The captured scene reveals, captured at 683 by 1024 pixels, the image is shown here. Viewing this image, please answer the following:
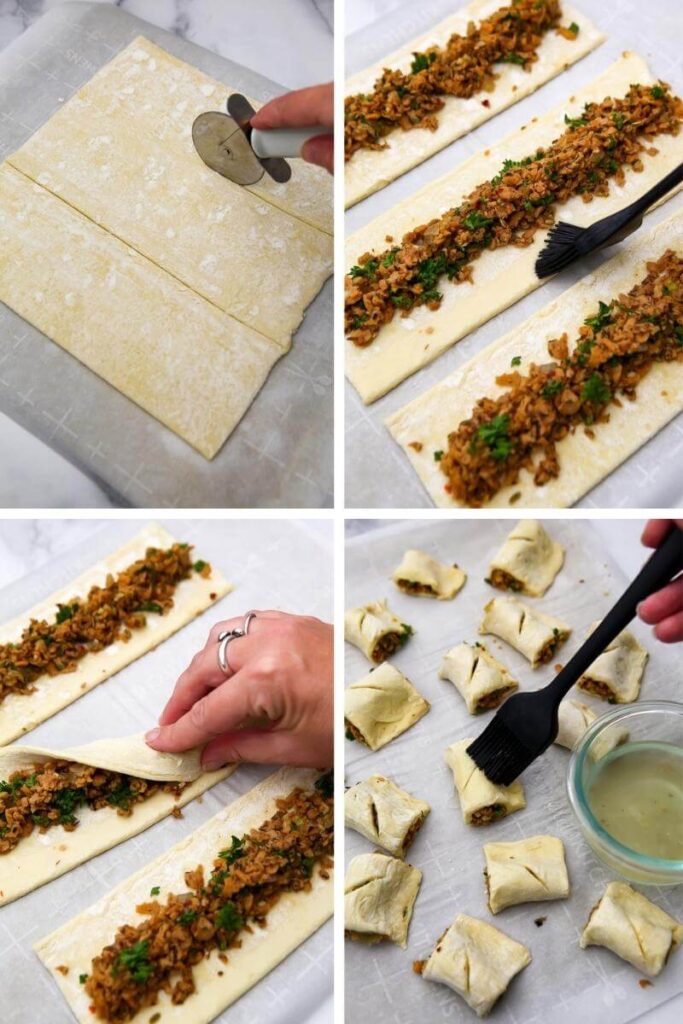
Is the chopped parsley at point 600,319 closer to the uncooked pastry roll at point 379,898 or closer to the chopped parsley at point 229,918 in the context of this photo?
the uncooked pastry roll at point 379,898

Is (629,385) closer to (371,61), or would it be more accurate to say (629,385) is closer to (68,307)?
(371,61)

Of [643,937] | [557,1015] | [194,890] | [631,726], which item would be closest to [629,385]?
[631,726]

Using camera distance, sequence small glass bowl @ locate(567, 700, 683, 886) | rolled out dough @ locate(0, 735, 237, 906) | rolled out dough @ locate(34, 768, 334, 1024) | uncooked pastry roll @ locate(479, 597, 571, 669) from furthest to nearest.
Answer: uncooked pastry roll @ locate(479, 597, 571, 669) → rolled out dough @ locate(0, 735, 237, 906) → rolled out dough @ locate(34, 768, 334, 1024) → small glass bowl @ locate(567, 700, 683, 886)

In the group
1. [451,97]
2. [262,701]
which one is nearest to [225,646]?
[262,701]

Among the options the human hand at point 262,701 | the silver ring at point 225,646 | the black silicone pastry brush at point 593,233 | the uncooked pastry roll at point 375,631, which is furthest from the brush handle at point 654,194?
the silver ring at point 225,646

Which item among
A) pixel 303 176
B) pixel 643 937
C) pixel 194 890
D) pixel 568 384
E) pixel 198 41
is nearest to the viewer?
pixel 643 937

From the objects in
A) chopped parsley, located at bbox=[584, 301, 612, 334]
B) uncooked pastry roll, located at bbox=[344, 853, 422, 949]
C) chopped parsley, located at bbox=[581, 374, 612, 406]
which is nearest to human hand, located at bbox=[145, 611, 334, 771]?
uncooked pastry roll, located at bbox=[344, 853, 422, 949]

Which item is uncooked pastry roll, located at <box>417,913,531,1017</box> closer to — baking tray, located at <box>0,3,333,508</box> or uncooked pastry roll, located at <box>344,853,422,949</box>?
uncooked pastry roll, located at <box>344,853,422,949</box>
